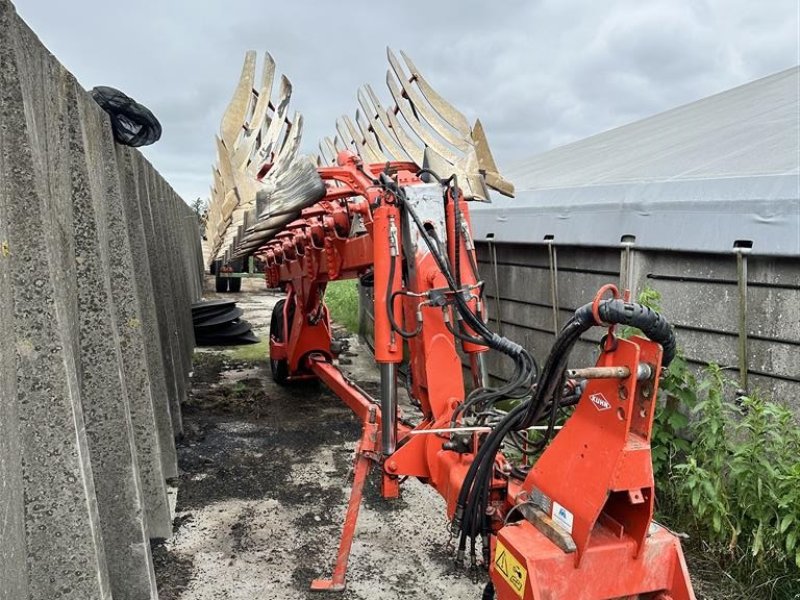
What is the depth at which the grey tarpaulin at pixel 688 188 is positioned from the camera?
393 centimetres

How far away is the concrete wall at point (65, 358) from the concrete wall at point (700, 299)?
11.1ft

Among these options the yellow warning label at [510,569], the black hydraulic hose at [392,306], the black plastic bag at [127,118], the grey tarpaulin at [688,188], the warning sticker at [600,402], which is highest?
the black plastic bag at [127,118]

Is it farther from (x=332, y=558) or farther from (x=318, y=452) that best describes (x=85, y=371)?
(x=318, y=452)

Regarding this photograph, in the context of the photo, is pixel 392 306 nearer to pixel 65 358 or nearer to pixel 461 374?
pixel 461 374

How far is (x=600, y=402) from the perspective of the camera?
2.15 meters

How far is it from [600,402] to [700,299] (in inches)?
99.8

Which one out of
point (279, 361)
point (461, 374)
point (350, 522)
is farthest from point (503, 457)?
point (279, 361)

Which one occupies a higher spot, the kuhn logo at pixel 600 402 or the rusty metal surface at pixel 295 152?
the rusty metal surface at pixel 295 152

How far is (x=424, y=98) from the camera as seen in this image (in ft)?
14.6

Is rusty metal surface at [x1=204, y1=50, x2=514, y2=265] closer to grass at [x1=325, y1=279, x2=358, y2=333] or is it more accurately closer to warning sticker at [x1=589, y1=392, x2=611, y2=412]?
warning sticker at [x1=589, y1=392, x2=611, y2=412]

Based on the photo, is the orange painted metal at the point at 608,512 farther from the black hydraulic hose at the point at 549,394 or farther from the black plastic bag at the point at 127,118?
the black plastic bag at the point at 127,118

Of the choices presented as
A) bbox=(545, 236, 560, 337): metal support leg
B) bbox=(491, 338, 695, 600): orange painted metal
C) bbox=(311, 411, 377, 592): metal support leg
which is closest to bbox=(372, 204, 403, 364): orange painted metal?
bbox=(311, 411, 377, 592): metal support leg

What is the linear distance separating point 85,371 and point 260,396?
4.27 meters

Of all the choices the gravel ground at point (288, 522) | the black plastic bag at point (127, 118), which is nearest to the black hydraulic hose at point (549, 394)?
the gravel ground at point (288, 522)
